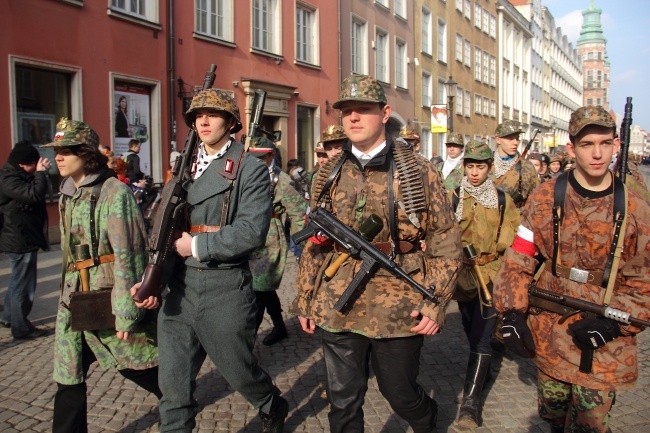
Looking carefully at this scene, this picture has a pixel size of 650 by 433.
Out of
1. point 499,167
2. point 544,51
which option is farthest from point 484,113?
point 499,167

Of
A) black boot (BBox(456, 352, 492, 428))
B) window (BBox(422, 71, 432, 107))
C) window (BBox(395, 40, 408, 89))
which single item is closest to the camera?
black boot (BBox(456, 352, 492, 428))

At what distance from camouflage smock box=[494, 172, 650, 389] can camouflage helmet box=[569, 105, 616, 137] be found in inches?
11.1

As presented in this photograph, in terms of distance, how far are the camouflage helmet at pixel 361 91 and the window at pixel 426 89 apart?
91.1ft

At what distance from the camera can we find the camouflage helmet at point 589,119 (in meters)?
2.80

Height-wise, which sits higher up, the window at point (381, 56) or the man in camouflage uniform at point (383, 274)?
the window at point (381, 56)

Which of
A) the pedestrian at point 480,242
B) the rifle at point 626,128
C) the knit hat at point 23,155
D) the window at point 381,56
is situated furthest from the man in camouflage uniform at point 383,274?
the window at point 381,56

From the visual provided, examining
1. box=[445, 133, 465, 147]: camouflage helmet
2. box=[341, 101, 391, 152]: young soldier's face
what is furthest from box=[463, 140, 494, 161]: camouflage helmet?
box=[445, 133, 465, 147]: camouflage helmet

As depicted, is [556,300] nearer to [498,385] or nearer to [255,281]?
[498,385]

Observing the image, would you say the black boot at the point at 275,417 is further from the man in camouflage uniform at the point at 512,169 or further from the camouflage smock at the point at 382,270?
the man in camouflage uniform at the point at 512,169

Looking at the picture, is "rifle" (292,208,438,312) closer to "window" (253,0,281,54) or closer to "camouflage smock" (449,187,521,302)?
"camouflage smock" (449,187,521,302)

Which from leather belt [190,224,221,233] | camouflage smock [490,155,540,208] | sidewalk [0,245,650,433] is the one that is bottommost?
sidewalk [0,245,650,433]

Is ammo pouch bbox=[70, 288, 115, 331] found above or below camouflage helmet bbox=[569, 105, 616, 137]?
below

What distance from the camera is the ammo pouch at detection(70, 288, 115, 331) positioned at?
3.24m

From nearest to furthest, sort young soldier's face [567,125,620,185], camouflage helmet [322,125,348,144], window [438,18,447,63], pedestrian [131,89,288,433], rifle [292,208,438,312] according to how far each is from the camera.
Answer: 1. young soldier's face [567,125,620,185]
2. rifle [292,208,438,312]
3. pedestrian [131,89,288,433]
4. camouflage helmet [322,125,348,144]
5. window [438,18,447,63]
